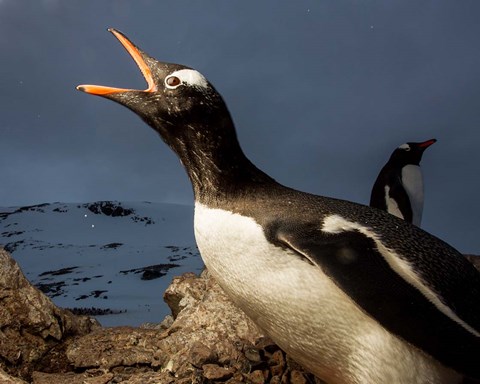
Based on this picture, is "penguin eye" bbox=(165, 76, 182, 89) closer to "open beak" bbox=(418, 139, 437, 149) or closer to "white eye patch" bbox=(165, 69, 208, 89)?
"white eye patch" bbox=(165, 69, 208, 89)

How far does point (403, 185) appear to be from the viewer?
8727 mm

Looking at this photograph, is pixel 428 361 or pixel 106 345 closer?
pixel 428 361

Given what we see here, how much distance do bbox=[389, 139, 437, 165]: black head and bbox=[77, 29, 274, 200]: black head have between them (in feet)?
22.2

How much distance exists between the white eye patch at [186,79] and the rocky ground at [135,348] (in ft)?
5.48

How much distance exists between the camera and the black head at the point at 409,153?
895 centimetres

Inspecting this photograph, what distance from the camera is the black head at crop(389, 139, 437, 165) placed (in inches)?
352

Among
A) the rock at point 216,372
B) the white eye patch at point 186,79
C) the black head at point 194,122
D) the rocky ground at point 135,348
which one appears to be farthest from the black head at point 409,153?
the white eye patch at point 186,79

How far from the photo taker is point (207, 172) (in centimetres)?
275

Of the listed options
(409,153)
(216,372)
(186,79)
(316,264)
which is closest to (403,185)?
(409,153)

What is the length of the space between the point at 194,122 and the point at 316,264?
1.02 m

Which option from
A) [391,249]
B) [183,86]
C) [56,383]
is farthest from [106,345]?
[391,249]

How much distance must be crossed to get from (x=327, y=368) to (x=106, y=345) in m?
1.80

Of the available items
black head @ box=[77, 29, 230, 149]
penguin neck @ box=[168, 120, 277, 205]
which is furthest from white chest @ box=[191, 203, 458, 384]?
black head @ box=[77, 29, 230, 149]

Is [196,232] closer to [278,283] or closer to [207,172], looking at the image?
[207,172]
